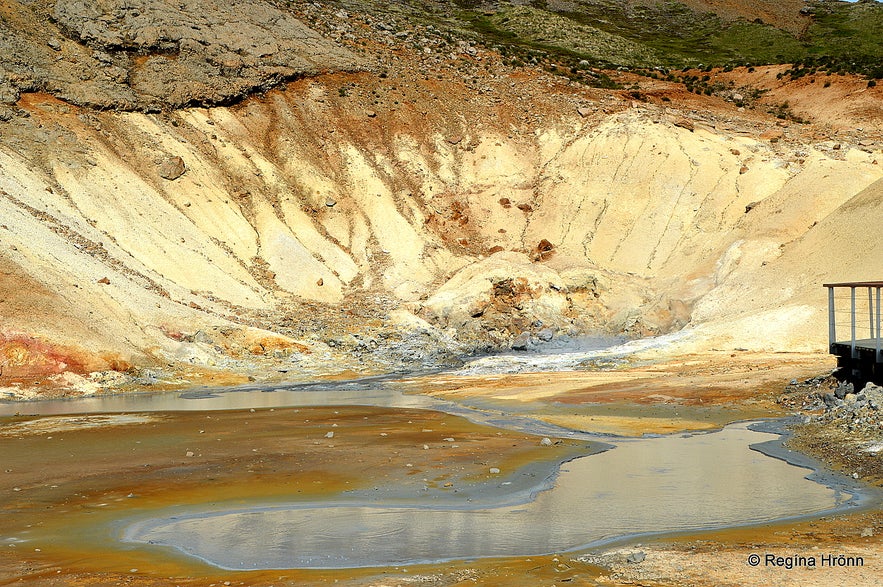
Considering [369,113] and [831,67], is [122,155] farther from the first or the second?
[831,67]

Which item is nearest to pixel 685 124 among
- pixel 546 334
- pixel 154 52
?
pixel 546 334

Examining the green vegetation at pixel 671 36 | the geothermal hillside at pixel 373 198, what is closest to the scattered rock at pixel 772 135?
the geothermal hillside at pixel 373 198

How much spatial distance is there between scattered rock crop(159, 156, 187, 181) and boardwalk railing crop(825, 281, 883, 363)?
1173 inches

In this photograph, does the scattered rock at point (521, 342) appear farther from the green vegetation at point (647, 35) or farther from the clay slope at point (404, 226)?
the green vegetation at point (647, 35)

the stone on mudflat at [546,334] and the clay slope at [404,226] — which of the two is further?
the stone on mudflat at [546,334]

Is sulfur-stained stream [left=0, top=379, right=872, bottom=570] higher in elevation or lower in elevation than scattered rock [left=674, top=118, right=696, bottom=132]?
lower

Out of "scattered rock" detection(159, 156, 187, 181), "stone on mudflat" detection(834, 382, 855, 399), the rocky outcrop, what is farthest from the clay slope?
"stone on mudflat" detection(834, 382, 855, 399)

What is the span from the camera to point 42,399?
2948 cm

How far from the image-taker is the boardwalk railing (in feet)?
74.4

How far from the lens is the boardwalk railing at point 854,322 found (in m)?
22.7

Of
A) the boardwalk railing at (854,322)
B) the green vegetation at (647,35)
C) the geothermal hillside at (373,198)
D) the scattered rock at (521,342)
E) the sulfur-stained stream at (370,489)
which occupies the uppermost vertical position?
the green vegetation at (647,35)

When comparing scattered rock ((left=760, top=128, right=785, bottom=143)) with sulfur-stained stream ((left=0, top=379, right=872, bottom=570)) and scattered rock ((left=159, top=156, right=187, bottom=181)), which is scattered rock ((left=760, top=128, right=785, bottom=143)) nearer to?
scattered rock ((left=159, top=156, right=187, bottom=181))

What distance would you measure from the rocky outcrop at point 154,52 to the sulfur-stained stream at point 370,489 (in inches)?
1138

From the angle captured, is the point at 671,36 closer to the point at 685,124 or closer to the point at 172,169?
the point at 685,124
